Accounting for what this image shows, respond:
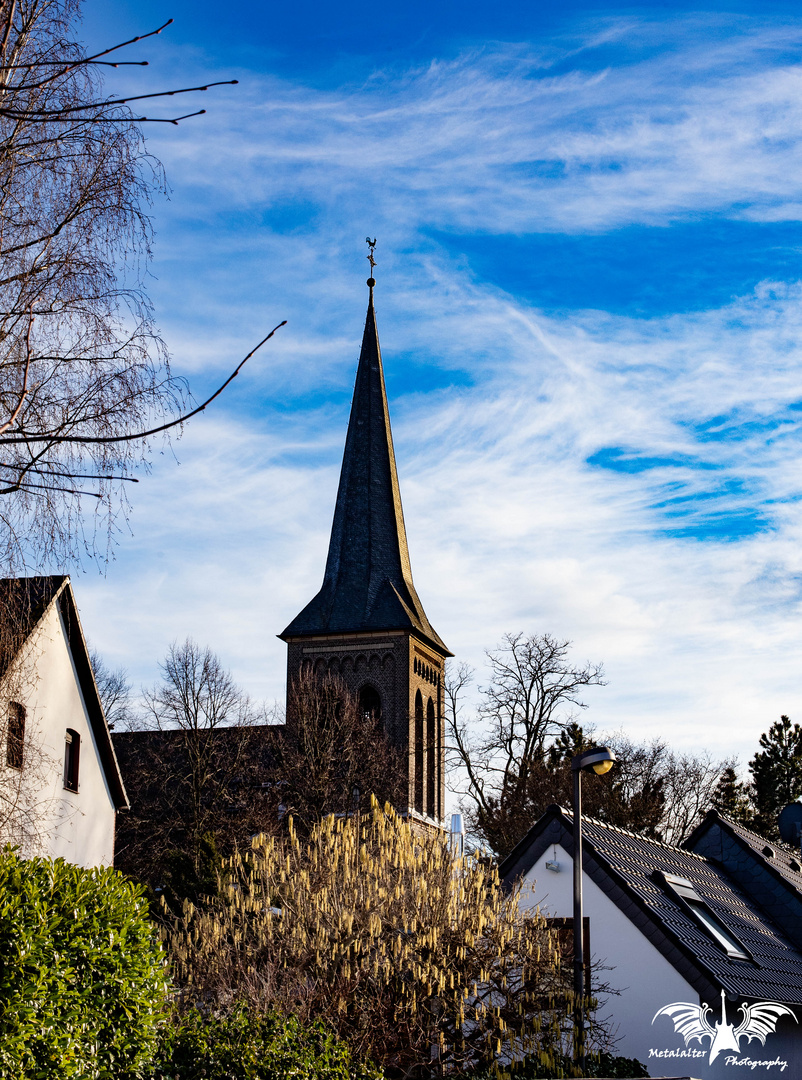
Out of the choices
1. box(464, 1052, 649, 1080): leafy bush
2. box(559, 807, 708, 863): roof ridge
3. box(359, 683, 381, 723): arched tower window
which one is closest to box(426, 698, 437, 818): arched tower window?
box(359, 683, 381, 723): arched tower window

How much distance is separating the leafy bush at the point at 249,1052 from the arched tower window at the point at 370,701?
4126cm

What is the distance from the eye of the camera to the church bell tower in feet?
163

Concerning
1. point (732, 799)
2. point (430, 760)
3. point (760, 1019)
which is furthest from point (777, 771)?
point (760, 1019)

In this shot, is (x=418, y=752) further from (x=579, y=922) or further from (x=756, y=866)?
(x=579, y=922)

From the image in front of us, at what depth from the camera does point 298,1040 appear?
856 centimetres

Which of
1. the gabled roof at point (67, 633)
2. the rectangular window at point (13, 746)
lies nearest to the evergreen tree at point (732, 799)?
the gabled roof at point (67, 633)

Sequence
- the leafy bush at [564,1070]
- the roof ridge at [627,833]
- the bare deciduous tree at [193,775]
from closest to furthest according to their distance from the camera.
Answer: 1. the leafy bush at [564,1070]
2. the roof ridge at [627,833]
3. the bare deciduous tree at [193,775]

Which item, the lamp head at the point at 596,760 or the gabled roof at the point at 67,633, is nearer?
the gabled roof at the point at 67,633

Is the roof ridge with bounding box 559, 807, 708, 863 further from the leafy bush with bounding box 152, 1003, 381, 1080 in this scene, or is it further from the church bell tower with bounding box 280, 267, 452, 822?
the church bell tower with bounding box 280, 267, 452, 822

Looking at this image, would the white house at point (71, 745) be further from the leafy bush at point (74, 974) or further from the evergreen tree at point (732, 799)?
the evergreen tree at point (732, 799)

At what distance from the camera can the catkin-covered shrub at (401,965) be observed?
38.3 feet

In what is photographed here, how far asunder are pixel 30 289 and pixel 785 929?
1887 centimetres

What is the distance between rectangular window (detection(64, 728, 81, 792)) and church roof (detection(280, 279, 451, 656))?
2809cm

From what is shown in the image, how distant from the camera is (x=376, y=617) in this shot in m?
50.3
